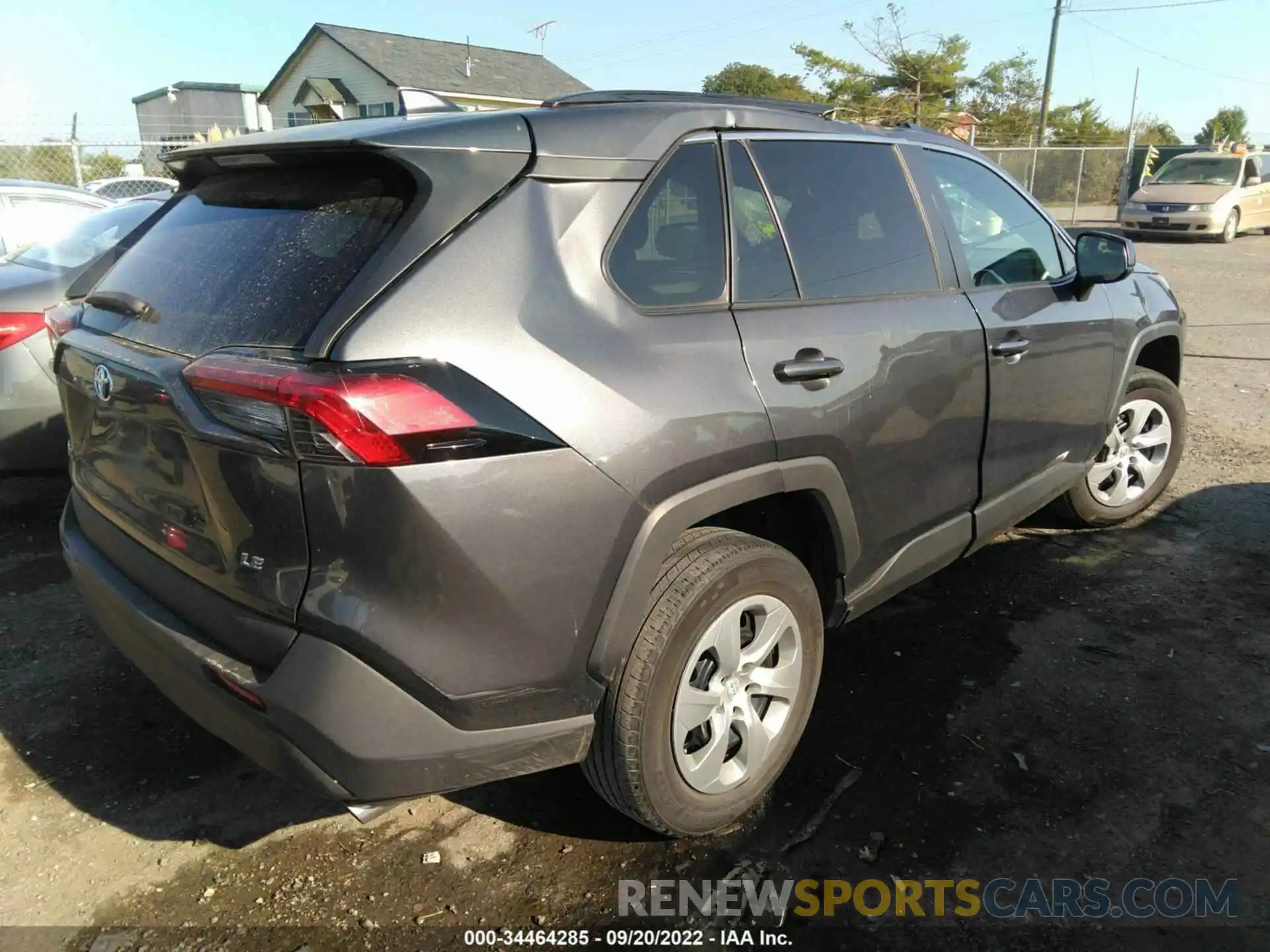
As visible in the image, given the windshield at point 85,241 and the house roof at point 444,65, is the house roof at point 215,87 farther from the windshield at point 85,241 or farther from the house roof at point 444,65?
the windshield at point 85,241

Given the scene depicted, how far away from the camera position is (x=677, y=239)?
2367mm

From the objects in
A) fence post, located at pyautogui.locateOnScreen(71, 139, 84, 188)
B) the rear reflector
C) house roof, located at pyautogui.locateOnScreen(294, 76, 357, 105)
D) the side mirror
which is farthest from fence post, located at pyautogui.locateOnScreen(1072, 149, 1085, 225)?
the rear reflector

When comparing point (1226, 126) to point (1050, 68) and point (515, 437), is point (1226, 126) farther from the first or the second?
point (515, 437)

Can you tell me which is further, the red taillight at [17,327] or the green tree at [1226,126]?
the green tree at [1226,126]

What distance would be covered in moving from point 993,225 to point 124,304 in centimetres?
294

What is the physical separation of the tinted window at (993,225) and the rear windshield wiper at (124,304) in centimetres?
250

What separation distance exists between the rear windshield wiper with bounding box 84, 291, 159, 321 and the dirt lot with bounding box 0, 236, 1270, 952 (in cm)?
140

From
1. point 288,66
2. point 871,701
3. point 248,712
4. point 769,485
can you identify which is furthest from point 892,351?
point 288,66

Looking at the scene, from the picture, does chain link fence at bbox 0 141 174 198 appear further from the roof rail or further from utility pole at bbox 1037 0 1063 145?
utility pole at bbox 1037 0 1063 145

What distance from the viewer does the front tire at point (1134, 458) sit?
4453 mm

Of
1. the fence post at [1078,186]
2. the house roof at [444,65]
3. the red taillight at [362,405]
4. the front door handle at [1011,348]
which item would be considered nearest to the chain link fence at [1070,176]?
the fence post at [1078,186]

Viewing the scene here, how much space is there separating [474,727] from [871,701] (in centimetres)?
166

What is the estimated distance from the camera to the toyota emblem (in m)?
2.27

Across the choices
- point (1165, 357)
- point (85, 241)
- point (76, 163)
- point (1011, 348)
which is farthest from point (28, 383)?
point (76, 163)
